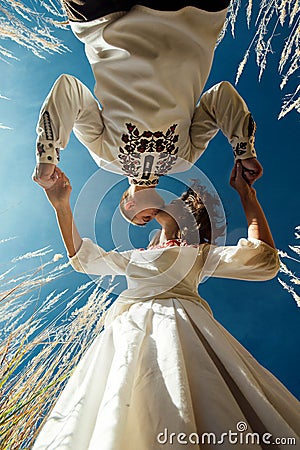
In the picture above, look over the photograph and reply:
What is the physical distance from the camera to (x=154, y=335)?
0.98 m

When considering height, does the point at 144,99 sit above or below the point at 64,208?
above

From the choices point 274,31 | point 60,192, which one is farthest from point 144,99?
point 274,31

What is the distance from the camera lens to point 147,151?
139 centimetres

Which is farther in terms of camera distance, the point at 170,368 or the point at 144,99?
the point at 144,99

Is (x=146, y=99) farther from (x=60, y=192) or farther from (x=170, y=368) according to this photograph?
(x=170, y=368)

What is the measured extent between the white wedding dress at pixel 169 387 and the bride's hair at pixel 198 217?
192 mm

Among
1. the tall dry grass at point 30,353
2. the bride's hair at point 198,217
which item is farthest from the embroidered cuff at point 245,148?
the tall dry grass at point 30,353

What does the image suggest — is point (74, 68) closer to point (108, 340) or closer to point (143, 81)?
point (143, 81)

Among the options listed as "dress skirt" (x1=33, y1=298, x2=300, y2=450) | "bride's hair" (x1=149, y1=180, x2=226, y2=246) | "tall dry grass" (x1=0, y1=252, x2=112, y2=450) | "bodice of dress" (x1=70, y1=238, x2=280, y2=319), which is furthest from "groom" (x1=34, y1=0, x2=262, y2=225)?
"dress skirt" (x1=33, y1=298, x2=300, y2=450)

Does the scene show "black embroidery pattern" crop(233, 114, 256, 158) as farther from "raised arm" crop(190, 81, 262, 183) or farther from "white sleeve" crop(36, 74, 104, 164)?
"white sleeve" crop(36, 74, 104, 164)

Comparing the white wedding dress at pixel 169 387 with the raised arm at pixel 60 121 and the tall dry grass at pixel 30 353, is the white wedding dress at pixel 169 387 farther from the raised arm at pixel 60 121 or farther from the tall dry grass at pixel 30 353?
the raised arm at pixel 60 121

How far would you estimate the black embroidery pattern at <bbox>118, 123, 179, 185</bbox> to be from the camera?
1.36 m

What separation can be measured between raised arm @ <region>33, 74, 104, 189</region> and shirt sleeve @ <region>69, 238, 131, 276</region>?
25cm

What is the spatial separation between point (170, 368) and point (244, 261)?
55 cm
